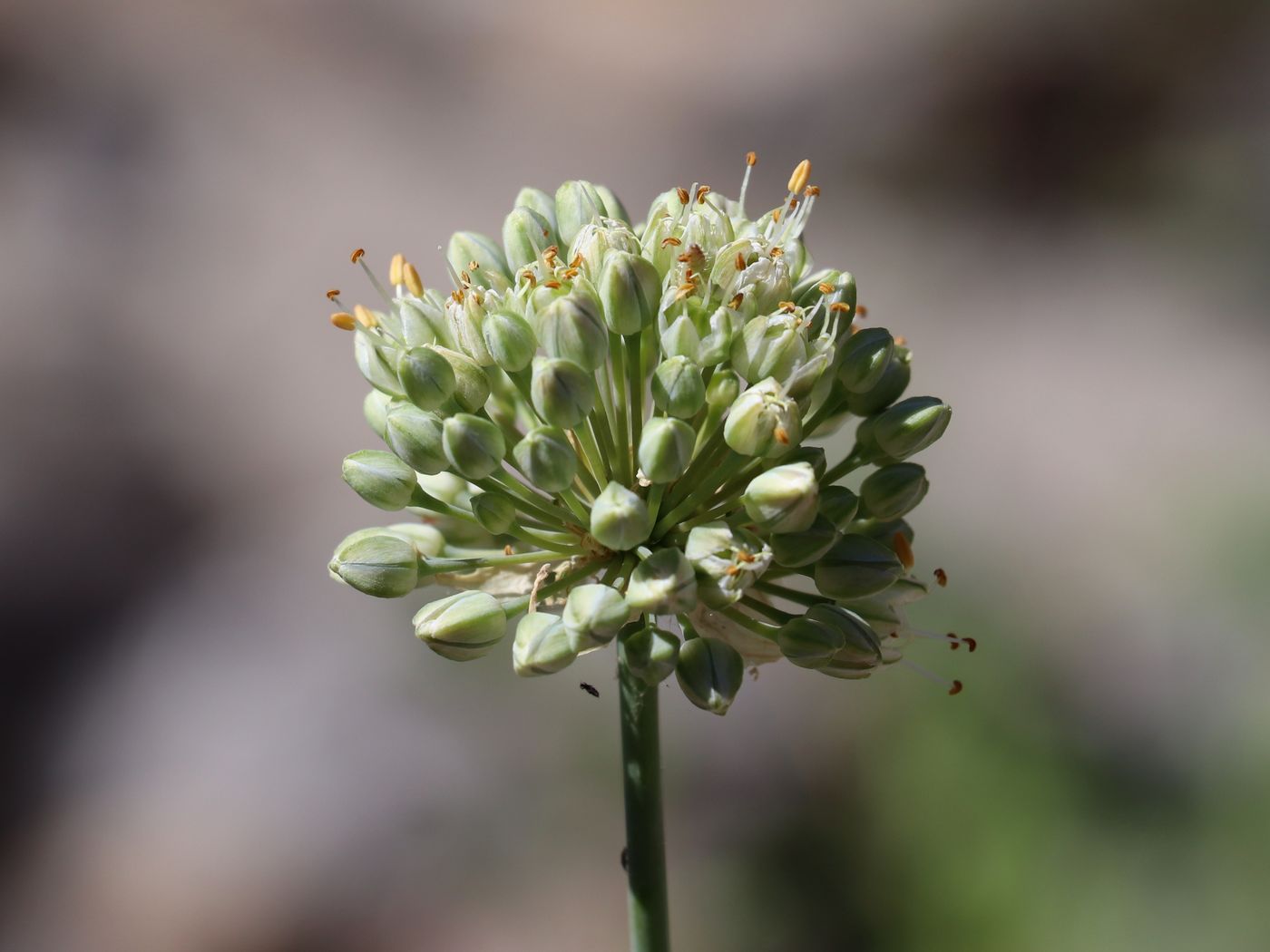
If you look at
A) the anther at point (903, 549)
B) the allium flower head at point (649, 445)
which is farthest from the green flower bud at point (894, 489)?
the anther at point (903, 549)

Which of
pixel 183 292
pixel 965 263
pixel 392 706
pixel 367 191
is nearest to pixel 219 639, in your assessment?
pixel 392 706

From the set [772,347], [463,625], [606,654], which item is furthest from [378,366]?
[606,654]

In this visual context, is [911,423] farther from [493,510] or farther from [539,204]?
[539,204]

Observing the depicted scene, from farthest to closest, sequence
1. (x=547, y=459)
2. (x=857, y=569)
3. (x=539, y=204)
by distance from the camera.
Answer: (x=539, y=204) → (x=857, y=569) → (x=547, y=459)

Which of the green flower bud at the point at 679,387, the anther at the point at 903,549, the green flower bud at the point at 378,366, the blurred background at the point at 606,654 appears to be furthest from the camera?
the blurred background at the point at 606,654

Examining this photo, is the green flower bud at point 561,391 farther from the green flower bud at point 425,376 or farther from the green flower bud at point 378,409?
the green flower bud at point 378,409

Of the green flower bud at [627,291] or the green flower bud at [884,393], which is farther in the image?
the green flower bud at [884,393]

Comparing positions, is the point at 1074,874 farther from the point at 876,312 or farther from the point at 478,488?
the point at 876,312
